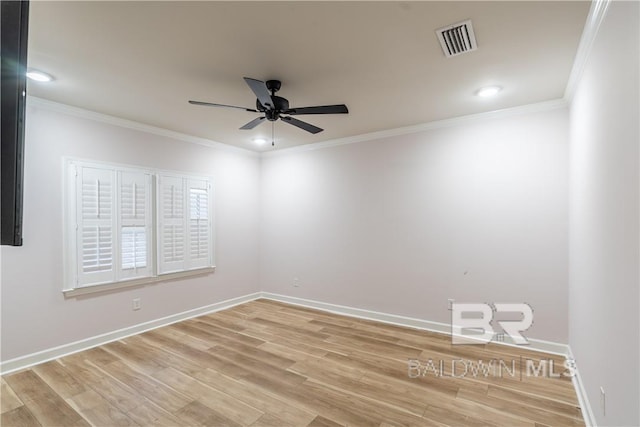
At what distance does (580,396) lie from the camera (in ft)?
7.81

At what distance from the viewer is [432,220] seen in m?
3.95

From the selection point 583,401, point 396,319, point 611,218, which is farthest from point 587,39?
point 396,319

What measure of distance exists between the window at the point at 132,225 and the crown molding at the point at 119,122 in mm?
537

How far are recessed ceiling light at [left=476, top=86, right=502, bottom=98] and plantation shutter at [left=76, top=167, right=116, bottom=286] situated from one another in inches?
163

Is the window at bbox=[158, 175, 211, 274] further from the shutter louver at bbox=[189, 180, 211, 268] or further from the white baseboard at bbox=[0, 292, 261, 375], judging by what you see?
the white baseboard at bbox=[0, 292, 261, 375]

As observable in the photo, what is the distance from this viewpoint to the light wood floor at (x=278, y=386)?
2.23m

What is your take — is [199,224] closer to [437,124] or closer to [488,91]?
[437,124]

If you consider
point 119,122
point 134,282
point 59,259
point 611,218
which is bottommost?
point 134,282

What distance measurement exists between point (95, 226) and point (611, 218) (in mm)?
4496

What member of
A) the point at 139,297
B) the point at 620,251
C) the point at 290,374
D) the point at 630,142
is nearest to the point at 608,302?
the point at 620,251

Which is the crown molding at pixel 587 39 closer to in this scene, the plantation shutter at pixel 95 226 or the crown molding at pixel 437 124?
the crown molding at pixel 437 124

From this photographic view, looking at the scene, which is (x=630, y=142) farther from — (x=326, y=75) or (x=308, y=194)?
(x=308, y=194)

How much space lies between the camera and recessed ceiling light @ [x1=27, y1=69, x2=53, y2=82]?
2.51 m

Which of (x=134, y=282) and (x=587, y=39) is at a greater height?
(x=587, y=39)
